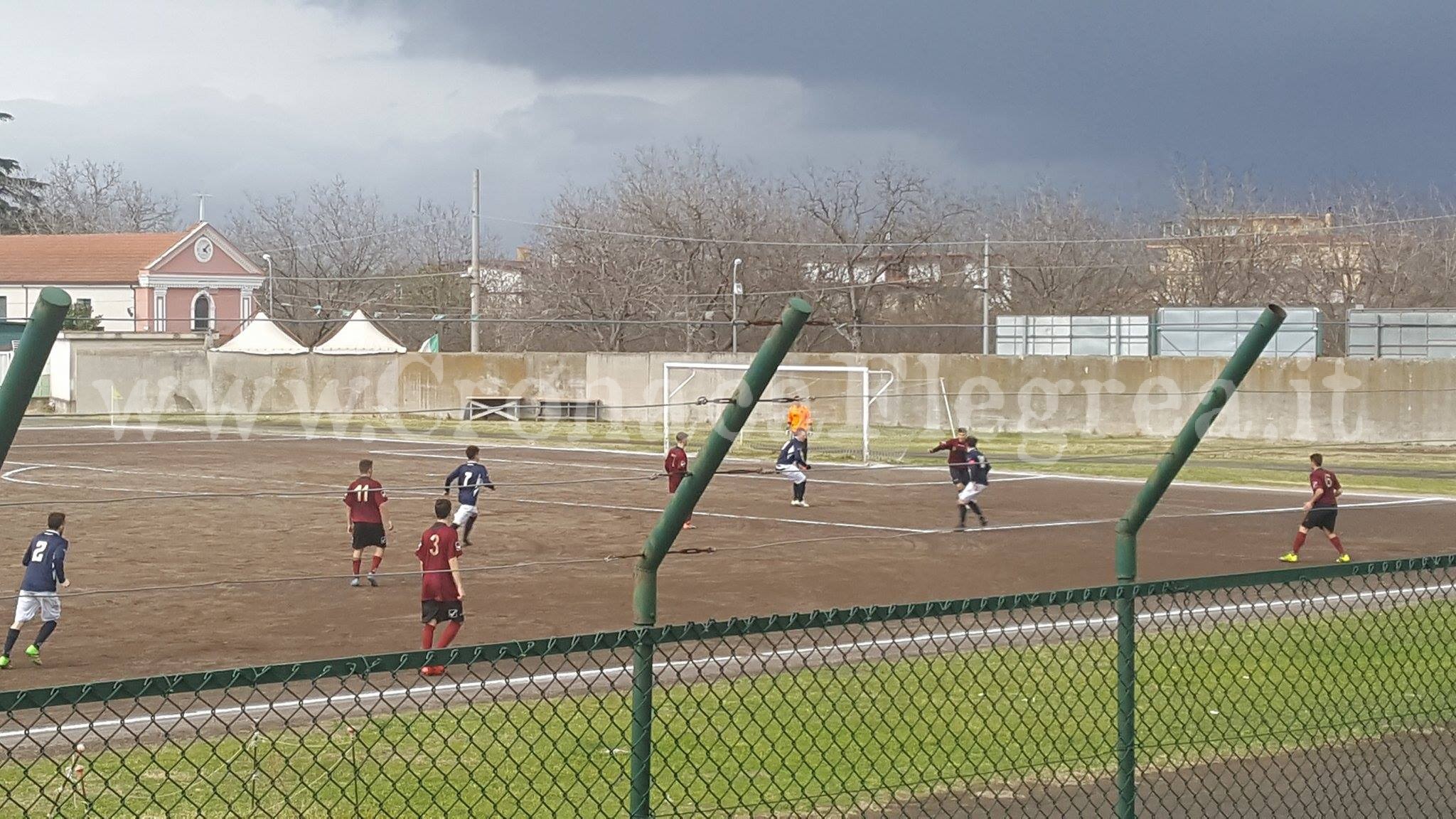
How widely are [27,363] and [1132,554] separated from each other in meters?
3.55

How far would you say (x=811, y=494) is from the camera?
28047 millimetres

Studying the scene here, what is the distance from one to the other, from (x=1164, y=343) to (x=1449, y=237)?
92.0ft

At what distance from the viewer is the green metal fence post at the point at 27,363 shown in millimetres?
2939

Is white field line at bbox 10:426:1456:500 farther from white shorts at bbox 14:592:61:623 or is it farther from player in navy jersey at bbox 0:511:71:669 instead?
white shorts at bbox 14:592:61:623

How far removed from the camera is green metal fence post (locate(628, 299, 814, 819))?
3932mm

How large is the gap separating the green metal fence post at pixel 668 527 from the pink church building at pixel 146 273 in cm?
6216

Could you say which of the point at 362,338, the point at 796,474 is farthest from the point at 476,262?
the point at 796,474

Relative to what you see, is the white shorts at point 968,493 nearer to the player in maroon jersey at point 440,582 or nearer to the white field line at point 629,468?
the white field line at point 629,468

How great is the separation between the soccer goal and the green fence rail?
2666cm

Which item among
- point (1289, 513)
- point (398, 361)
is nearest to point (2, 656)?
point (1289, 513)

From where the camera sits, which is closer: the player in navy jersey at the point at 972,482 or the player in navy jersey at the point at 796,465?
the player in navy jersey at the point at 972,482

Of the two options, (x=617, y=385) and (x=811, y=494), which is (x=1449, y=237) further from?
(x=811, y=494)

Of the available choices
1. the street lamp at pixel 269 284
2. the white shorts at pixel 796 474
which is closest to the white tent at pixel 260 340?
the street lamp at pixel 269 284

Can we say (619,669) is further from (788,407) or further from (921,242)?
(921,242)
